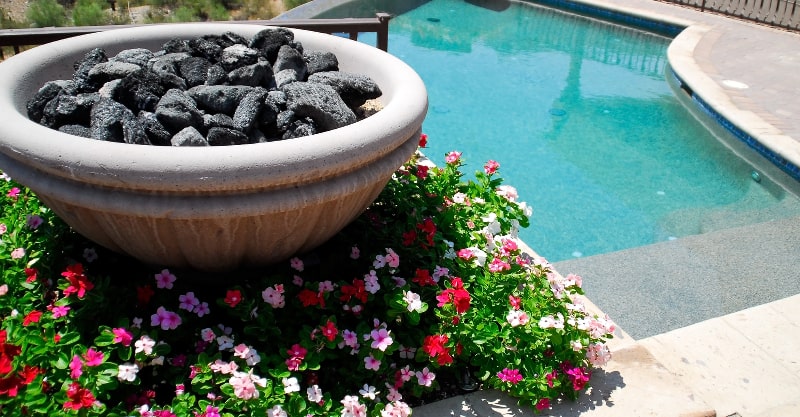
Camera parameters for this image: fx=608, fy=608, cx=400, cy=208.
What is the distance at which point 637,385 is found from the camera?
2592 mm

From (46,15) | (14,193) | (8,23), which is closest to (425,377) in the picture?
(14,193)

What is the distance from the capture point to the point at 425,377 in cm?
239

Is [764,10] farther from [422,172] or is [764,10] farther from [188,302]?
[188,302]

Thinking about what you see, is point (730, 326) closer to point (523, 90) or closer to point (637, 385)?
point (637, 385)

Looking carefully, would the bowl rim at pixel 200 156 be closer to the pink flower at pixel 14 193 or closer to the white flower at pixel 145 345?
the white flower at pixel 145 345

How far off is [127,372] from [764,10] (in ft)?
43.1

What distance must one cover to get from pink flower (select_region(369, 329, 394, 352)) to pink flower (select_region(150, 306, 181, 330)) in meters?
0.74

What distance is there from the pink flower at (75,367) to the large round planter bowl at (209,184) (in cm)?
43

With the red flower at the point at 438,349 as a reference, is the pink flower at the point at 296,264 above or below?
above

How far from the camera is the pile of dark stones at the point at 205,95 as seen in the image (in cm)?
232

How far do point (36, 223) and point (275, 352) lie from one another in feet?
4.05

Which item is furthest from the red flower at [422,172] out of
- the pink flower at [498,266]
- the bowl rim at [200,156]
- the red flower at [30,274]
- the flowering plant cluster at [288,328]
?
the red flower at [30,274]

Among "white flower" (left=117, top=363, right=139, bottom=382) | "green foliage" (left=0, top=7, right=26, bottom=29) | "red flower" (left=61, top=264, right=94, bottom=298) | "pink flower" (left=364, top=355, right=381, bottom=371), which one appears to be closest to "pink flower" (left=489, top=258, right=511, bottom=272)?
"pink flower" (left=364, top=355, right=381, bottom=371)

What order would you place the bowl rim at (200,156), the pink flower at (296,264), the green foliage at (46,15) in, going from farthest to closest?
the green foliage at (46,15), the pink flower at (296,264), the bowl rim at (200,156)
